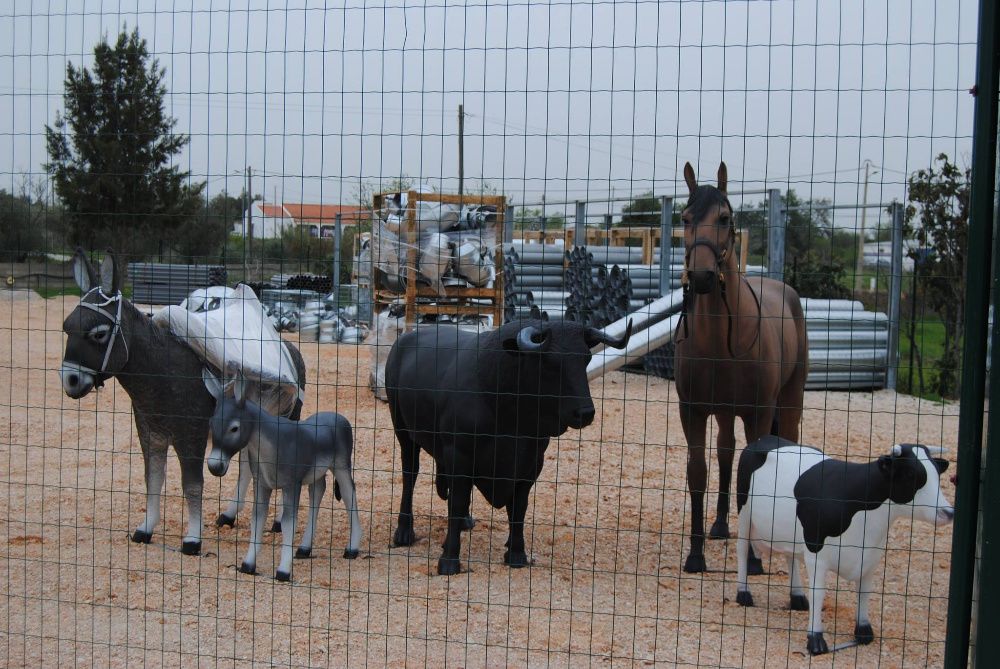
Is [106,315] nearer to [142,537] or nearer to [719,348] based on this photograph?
[142,537]

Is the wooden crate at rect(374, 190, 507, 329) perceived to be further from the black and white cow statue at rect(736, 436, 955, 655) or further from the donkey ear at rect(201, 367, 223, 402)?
the black and white cow statue at rect(736, 436, 955, 655)

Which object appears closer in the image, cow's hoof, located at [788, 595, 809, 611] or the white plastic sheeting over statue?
cow's hoof, located at [788, 595, 809, 611]

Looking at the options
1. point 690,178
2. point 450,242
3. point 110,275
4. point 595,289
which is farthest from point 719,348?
point 595,289

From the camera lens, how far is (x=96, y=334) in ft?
21.4

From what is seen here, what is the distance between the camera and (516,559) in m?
6.68

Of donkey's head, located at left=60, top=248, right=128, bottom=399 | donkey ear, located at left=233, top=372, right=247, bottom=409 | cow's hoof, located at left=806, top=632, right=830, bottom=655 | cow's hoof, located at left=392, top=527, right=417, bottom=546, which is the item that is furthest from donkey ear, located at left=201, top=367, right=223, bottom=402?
cow's hoof, located at left=806, top=632, right=830, bottom=655

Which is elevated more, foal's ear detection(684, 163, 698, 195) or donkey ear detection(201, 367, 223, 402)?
foal's ear detection(684, 163, 698, 195)

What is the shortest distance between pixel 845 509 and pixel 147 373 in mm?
4245

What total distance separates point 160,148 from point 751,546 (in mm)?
4324

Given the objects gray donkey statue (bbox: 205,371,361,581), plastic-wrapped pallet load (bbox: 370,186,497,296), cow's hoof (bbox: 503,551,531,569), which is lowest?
cow's hoof (bbox: 503,551,531,569)

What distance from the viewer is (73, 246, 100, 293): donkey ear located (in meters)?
6.19

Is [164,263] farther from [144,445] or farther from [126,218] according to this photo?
[144,445]

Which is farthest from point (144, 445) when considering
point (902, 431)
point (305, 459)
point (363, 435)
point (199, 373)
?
point (902, 431)

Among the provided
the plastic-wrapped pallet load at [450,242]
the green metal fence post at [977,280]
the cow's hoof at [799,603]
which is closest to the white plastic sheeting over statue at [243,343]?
the cow's hoof at [799,603]
